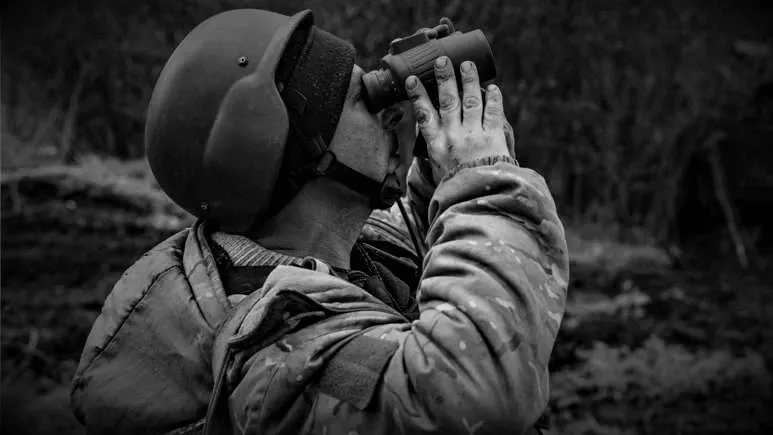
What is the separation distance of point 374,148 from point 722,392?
4.62m

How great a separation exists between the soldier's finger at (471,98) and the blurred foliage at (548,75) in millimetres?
4151

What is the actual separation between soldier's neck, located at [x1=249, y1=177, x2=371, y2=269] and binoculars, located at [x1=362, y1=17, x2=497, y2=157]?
9.0 inches

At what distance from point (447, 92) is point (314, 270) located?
47 cm

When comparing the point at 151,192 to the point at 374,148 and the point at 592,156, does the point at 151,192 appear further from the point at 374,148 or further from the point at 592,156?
the point at 374,148

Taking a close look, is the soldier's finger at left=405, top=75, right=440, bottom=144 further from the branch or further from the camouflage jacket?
the branch

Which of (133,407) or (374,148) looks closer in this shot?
(133,407)

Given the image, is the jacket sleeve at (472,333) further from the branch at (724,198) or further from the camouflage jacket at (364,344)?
the branch at (724,198)

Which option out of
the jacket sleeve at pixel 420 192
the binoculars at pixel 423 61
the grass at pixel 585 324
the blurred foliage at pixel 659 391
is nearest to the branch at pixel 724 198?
the grass at pixel 585 324

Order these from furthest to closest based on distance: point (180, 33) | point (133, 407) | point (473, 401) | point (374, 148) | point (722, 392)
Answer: point (180, 33) → point (722, 392) → point (374, 148) → point (133, 407) → point (473, 401)

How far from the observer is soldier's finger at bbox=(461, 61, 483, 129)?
2402 millimetres

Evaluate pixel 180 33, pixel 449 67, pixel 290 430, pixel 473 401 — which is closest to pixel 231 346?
pixel 290 430

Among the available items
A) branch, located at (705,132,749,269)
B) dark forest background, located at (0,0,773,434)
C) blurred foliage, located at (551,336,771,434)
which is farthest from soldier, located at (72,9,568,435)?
branch, located at (705,132,749,269)

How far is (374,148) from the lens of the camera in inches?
102

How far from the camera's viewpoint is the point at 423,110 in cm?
243
